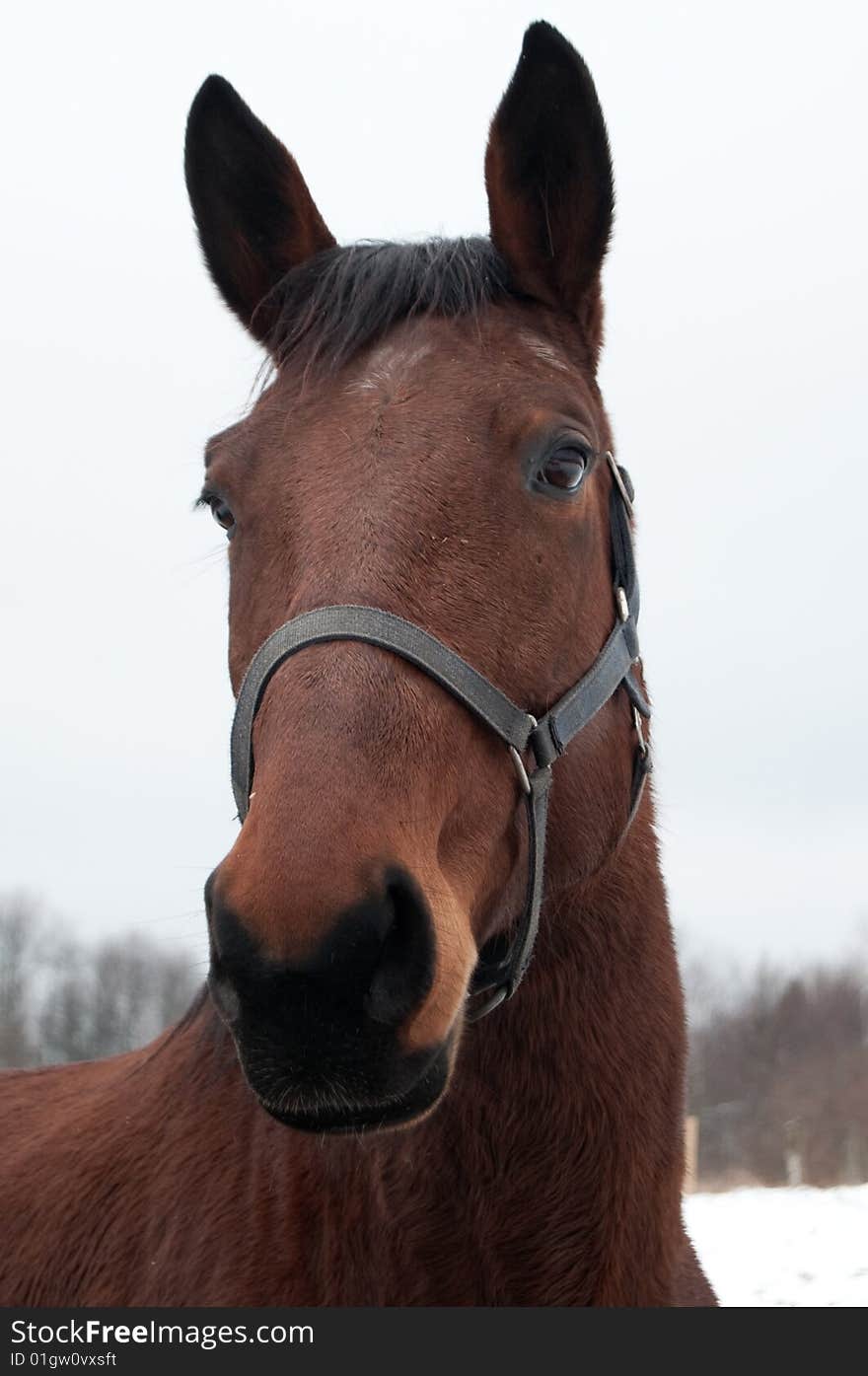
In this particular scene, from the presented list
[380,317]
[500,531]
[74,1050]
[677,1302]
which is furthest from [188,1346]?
[74,1050]

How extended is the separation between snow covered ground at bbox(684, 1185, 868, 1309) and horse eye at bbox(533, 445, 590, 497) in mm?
6009

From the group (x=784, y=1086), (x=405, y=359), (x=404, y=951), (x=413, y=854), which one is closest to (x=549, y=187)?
(x=405, y=359)

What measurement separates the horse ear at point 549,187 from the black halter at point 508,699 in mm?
717

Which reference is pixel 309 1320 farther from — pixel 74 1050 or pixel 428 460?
pixel 74 1050

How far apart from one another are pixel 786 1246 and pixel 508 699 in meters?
10.3

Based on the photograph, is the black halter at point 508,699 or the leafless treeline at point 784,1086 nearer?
the black halter at point 508,699

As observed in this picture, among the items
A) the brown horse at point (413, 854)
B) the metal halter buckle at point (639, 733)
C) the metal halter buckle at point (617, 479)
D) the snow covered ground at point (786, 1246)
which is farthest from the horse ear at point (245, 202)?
the snow covered ground at point (786, 1246)

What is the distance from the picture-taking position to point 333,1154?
3.10 meters

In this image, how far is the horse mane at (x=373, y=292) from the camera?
319cm

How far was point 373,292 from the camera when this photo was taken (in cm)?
324

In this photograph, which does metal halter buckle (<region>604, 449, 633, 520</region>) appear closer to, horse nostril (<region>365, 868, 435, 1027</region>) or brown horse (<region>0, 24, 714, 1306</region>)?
brown horse (<region>0, 24, 714, 1306</region>)

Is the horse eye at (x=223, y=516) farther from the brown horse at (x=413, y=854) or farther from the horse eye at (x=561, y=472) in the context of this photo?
the horse eye at (x=561, y=472)

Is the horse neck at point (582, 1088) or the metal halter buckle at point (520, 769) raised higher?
the metal halter buckle at point (520, 769)

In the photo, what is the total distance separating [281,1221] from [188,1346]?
37cm
